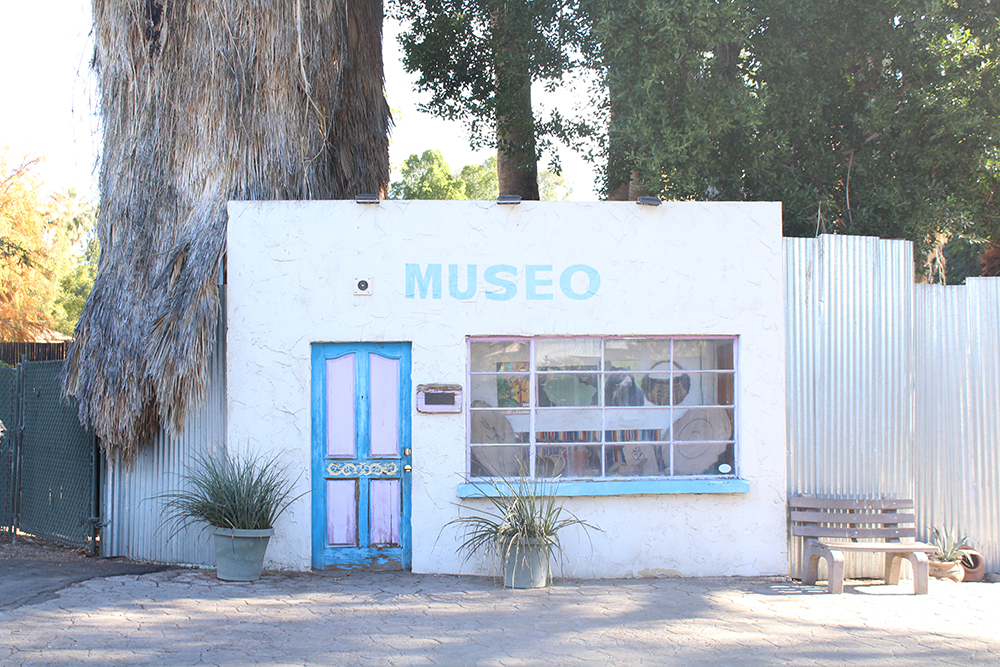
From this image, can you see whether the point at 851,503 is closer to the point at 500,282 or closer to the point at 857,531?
the point at 857,531

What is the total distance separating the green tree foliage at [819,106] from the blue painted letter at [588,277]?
330cm

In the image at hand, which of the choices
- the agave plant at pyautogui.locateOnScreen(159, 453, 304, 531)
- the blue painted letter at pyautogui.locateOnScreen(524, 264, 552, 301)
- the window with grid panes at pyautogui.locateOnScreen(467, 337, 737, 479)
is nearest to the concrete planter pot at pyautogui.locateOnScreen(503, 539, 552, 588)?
the window with grid panes at pyautogui.locateOnScreen(467, 337, 737, 479)

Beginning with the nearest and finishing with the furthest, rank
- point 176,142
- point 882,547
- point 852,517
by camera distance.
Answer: point 882,547, point 852,517, point 176,142

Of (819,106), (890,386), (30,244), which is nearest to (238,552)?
(890,386)

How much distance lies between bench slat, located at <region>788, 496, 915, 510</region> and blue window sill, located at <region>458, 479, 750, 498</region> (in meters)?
0.51

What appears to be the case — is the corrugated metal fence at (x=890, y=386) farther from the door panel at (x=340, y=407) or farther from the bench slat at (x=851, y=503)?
the door panel at (x=340, y=407)

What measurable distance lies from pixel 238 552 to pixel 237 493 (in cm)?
48

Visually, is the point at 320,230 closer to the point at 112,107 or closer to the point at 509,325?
the point at 509,325

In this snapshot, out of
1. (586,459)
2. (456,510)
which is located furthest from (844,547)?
(456,510)

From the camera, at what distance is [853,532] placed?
7152mm

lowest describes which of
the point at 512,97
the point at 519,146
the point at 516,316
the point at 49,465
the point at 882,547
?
the point at 882,547

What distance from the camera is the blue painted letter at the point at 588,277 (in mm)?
7336

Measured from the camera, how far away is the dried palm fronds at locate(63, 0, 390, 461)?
7820 mm

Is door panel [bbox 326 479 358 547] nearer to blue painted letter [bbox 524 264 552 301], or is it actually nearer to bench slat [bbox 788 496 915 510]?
blue painted letter [bbox 524 264 552 301]
